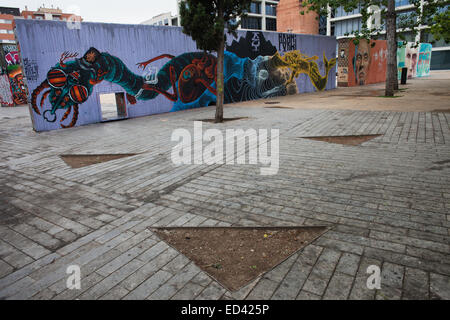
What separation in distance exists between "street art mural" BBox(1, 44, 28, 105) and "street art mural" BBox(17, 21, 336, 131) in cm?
1019

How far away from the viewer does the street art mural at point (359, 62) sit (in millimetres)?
24998

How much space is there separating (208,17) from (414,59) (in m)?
33.2

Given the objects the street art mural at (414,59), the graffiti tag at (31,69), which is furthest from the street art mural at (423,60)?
the graffiti tag at (31,69)

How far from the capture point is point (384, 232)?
3.45 m

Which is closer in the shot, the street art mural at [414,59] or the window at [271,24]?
the street art mural at [414,59]

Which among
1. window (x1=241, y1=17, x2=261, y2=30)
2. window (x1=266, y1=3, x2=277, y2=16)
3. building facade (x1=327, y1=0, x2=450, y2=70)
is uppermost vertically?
window (x1=266, y1=3, x2=277, y2=16)

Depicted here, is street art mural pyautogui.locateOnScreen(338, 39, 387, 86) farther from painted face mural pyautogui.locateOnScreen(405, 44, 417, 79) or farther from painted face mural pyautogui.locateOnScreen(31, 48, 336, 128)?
painted face mural pyautogui.locateOnScreen(405, 44, 417, 79)

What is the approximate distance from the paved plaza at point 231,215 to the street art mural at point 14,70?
15588 millimetres

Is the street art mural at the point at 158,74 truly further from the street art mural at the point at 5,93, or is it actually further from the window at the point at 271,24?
the window at the point at 271,24

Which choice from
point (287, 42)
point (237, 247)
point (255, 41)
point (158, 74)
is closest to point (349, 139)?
point (237, 247)

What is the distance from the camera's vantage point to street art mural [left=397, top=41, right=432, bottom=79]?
31.7 m

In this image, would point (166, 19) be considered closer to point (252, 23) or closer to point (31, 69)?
point (252, 23)

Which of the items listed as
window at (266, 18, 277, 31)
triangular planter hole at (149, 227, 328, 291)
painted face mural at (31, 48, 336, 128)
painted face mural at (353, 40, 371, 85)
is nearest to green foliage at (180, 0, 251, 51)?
painted face mural at (31, 48, 336, 128)
